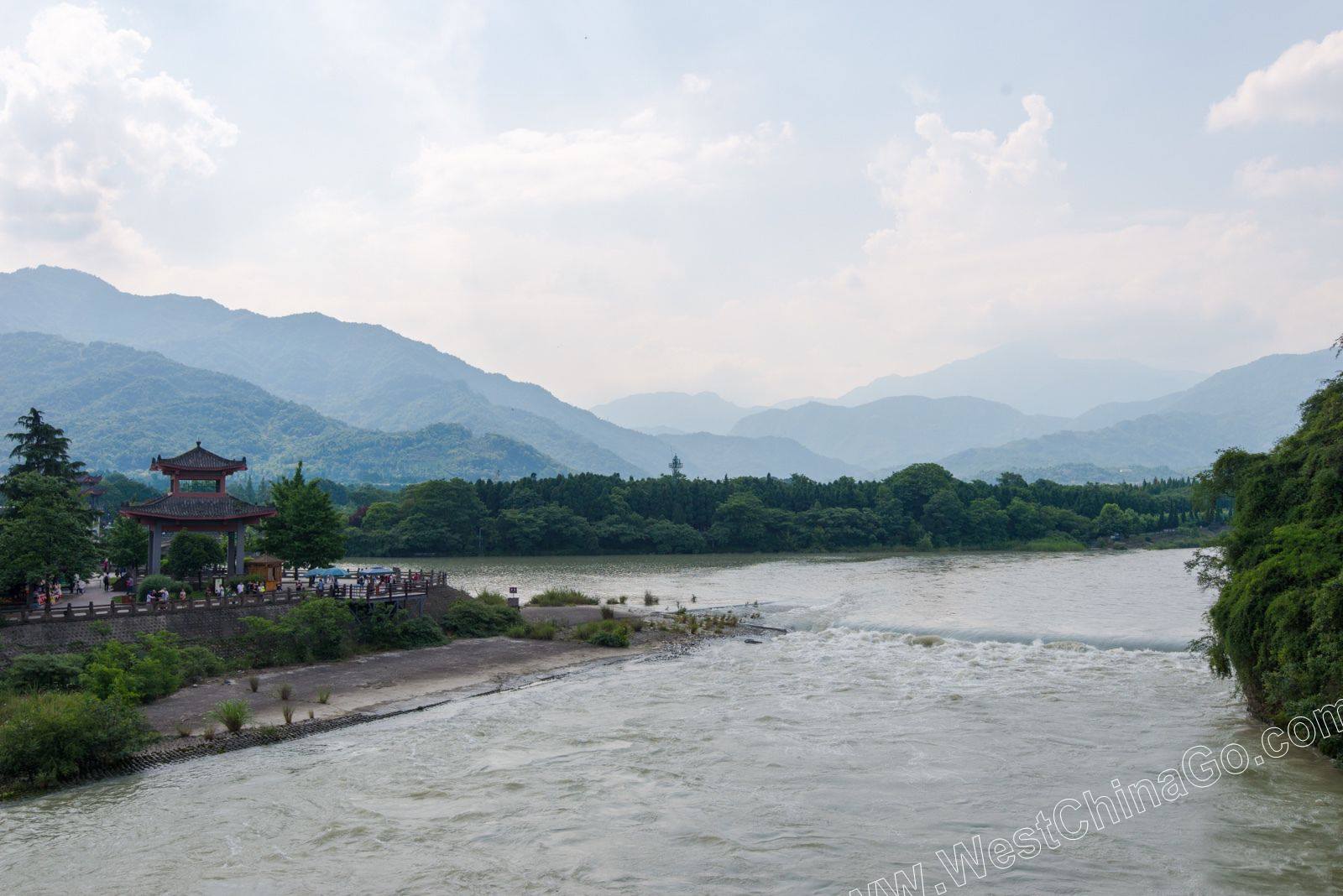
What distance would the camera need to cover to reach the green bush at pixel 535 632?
125 feet

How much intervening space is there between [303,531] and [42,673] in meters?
17.4

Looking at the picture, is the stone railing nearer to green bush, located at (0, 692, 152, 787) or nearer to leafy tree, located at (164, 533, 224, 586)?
leafy tree, located at (164, 533, 224, 586)

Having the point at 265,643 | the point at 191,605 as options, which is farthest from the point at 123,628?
the point at 265,643

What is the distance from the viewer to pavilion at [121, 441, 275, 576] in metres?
35.9

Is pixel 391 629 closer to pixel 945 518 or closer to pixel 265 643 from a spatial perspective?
pixel 265 643

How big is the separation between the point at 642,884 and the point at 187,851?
351 inches

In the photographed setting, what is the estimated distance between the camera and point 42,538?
28.4m

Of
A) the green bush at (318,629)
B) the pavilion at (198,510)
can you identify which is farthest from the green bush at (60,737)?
the pavilion at (198,510)

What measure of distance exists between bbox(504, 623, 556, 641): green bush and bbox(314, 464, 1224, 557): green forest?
5088 centimetres

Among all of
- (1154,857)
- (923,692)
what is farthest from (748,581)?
(1154,857)

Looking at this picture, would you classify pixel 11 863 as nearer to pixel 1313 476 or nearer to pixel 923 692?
→ pixel 923 692

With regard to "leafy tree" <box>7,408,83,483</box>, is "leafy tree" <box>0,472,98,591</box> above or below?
below

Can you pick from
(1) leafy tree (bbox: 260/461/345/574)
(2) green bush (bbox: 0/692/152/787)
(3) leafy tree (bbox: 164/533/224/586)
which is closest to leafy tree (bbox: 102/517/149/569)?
(3) leafy tree (bbox: 164/533/224/586)

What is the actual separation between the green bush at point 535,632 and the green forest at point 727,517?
5088 cm
